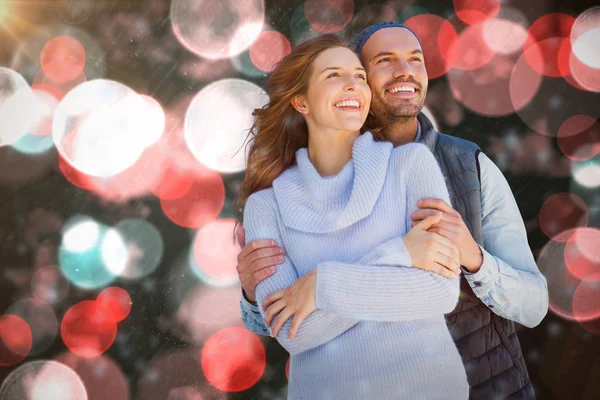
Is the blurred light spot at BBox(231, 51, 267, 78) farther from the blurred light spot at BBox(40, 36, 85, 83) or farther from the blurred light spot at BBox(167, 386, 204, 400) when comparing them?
the blurred light spot at BBox(167, 386, 204, 400)

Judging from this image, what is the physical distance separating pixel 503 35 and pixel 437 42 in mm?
388

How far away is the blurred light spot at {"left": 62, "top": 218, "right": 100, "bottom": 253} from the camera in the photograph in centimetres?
264

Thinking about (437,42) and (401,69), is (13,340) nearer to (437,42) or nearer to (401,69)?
(401,69)

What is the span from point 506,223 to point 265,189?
0.89m

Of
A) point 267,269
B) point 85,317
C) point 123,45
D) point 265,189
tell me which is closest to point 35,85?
point 123,45

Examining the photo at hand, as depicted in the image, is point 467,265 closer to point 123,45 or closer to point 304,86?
point 304,86

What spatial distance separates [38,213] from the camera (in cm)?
263

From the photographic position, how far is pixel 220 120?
277 centimetres

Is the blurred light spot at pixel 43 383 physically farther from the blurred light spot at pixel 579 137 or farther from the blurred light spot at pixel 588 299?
the blurred light spot at pixel 579 137

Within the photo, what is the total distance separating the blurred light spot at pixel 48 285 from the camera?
8.61ft

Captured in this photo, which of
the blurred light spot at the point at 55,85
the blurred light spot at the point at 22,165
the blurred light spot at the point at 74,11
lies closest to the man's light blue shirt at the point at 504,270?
the blurred light spot at the point at 22,165

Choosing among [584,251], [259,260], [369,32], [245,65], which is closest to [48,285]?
[245,65]

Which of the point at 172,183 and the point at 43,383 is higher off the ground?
the point at 172,183

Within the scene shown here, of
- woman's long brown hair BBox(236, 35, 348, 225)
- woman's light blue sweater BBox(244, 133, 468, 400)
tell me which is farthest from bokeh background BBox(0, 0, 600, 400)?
woman's light blue sweater BBox(244, 133, 468, 400)
